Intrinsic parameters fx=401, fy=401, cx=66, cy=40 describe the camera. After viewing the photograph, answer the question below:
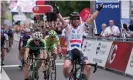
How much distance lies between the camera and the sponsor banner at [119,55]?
14.1m

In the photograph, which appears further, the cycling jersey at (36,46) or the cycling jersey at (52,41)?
the cycling jersey at (52,41)

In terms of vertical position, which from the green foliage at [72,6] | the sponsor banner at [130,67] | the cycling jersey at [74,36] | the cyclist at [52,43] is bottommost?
the sponsor banner at [130,67]

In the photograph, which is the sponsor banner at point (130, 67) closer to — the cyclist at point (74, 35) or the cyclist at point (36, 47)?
the cyclist at point (36, 47)

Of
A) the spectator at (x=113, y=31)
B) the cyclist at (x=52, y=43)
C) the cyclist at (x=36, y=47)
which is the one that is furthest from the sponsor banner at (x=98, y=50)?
the cyclist at (x=36, y=47)

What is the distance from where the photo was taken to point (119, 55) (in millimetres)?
14820

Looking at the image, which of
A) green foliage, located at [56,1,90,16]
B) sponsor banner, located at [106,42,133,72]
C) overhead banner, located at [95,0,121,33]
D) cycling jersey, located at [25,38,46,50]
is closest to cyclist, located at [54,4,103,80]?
cycling jersey, located at [25,38,46,50]

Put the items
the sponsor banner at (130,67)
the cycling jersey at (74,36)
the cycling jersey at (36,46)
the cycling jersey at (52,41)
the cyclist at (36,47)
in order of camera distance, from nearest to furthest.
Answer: the cycling jersey at (74,36) < the cyclist at (36,47) < the cycling jersey at (36,46) < the cycling jersey at (52,41) < the sponsor banner at (130,67)

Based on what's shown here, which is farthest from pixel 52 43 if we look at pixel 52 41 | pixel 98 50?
pixel 98 50

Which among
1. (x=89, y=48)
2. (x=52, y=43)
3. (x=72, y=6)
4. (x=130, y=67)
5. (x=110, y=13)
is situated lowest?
(x=130, y=67)

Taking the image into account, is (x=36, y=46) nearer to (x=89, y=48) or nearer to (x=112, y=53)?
(x=112, y=53)

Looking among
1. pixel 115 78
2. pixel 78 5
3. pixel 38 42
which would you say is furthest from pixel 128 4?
pixel 78 5

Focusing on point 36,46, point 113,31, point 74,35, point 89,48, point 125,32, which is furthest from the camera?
point 89,48

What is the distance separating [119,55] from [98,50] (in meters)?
2.34

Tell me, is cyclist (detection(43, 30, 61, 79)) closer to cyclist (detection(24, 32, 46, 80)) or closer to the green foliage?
cyclist (detection(24, 32, 46, 80))
